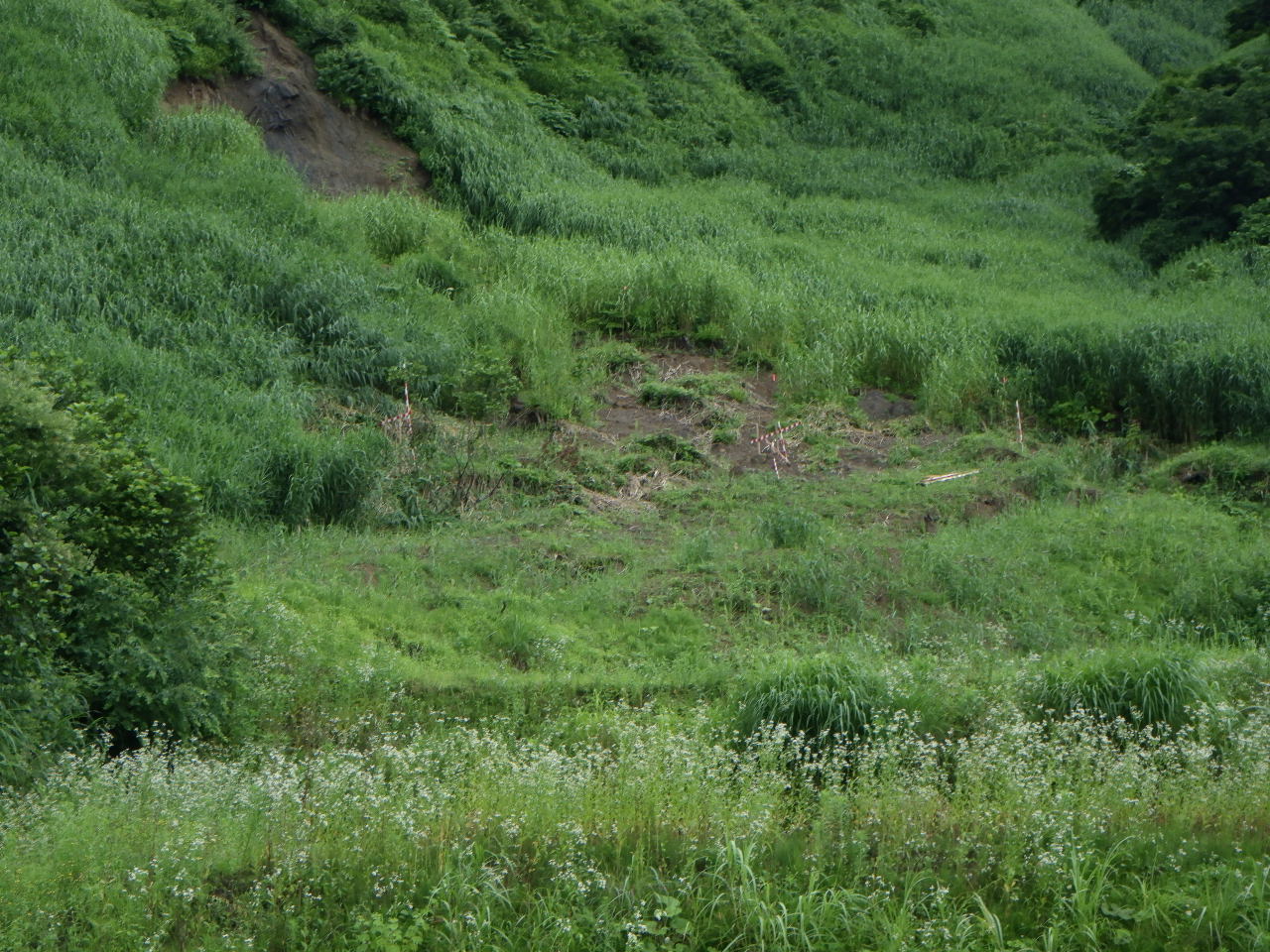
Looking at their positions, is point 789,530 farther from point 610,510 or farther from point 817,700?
point 817,700

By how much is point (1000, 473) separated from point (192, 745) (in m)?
8.88

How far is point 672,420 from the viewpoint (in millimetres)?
14414

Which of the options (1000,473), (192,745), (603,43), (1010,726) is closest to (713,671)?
(1010,726)

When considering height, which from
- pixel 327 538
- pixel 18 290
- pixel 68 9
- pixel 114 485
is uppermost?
pixel 68 9

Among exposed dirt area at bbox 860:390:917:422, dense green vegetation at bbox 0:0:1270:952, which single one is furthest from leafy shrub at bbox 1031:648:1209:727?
exposed dirt area at bbox 860:390:917:422

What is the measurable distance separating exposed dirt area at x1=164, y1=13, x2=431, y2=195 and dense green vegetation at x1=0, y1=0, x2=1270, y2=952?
1.73 ft

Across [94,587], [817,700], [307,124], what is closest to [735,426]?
[817,700]

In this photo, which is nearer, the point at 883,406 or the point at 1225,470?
the point at 1225,470

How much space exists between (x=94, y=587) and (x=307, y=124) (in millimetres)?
14302

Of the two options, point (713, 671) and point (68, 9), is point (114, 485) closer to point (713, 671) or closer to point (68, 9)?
point (713, 671)

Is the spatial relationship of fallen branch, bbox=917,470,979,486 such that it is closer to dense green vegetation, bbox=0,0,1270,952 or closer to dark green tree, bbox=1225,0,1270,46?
dense green vegetation, bbox=0,0,1270,952

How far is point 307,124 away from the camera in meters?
19.7

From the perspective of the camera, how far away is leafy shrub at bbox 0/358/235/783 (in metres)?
6.39

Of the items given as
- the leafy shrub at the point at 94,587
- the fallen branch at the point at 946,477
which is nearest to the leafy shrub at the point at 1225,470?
the fallen branch at the point at 946,477
